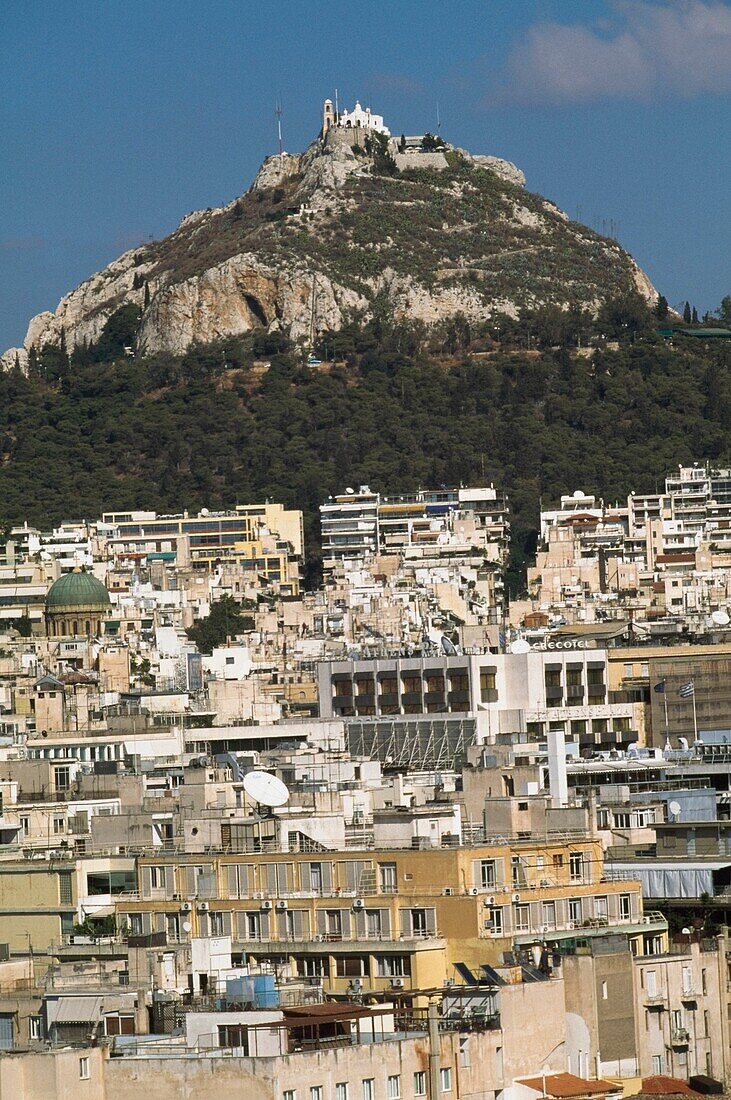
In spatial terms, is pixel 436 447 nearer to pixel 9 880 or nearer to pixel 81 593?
pixel 81 593

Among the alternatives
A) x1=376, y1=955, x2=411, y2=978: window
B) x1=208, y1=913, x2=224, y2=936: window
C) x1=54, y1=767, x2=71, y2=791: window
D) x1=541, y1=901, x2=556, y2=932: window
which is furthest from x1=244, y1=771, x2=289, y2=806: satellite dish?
x1=54, y1=767, x2=71, y2=791: window

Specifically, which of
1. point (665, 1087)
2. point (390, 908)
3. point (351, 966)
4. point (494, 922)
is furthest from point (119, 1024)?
point (665, 1087)

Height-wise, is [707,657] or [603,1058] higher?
[707,657]

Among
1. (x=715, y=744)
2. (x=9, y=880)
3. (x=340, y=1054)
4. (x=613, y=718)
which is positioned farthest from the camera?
(x=613, y=718)

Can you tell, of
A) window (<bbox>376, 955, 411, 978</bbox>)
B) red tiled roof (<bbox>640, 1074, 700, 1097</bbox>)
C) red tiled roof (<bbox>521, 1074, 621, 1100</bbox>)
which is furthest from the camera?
window (<bbox>376, 955, 411, 978</bbox>)

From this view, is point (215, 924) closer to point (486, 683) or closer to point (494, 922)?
point (494, 922)

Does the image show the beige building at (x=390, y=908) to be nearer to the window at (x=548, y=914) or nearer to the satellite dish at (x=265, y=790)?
the window at (x=548, y=914)

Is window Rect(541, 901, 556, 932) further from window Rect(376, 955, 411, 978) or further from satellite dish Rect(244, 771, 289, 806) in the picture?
satellite dish Rect(244, 771, 289, 806)

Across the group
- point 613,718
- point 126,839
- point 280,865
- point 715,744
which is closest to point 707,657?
point 613,718
